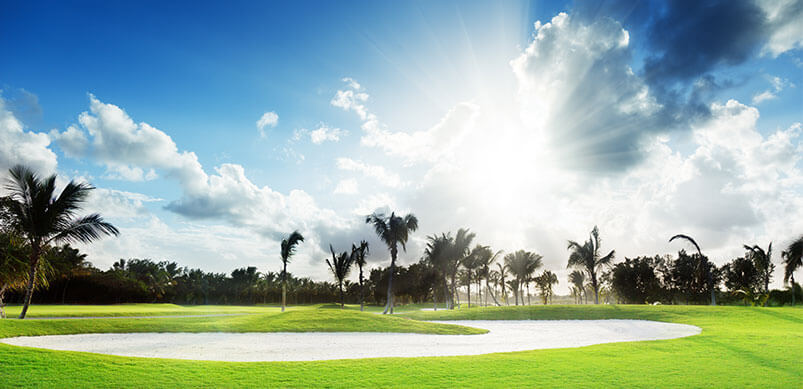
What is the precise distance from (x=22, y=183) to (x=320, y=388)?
69.1 ft

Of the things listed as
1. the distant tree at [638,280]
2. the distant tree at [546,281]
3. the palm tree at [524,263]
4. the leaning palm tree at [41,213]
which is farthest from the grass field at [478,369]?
the distant tree at [546,281]

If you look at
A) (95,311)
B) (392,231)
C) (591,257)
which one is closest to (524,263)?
(591,257)

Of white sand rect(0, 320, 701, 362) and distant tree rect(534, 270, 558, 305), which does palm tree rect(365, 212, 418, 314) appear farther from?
distant tree rect(534, 270, 558, 305)

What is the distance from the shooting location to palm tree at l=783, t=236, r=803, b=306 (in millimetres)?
40406

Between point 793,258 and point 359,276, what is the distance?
43596 mm

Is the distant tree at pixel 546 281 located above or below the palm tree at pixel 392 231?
below

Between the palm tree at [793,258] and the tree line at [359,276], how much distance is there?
4.2 inches

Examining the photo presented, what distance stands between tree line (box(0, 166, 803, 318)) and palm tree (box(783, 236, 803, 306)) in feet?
0.35

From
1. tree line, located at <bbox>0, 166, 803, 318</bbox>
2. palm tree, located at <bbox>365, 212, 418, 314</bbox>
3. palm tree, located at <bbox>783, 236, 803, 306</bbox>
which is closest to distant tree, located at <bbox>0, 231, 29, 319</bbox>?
tree line, located at <bbox>0, 166, 803, 318</bbox>

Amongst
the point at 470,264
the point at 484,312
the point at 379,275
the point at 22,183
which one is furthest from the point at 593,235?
the point at 379,275

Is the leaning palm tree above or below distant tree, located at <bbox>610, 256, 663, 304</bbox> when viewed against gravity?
above

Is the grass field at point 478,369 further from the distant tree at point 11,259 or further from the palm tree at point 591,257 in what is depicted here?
the palm tree at point 591,257

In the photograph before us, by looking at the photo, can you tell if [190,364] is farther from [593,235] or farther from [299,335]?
[593,235]

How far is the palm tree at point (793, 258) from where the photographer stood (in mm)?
40406
